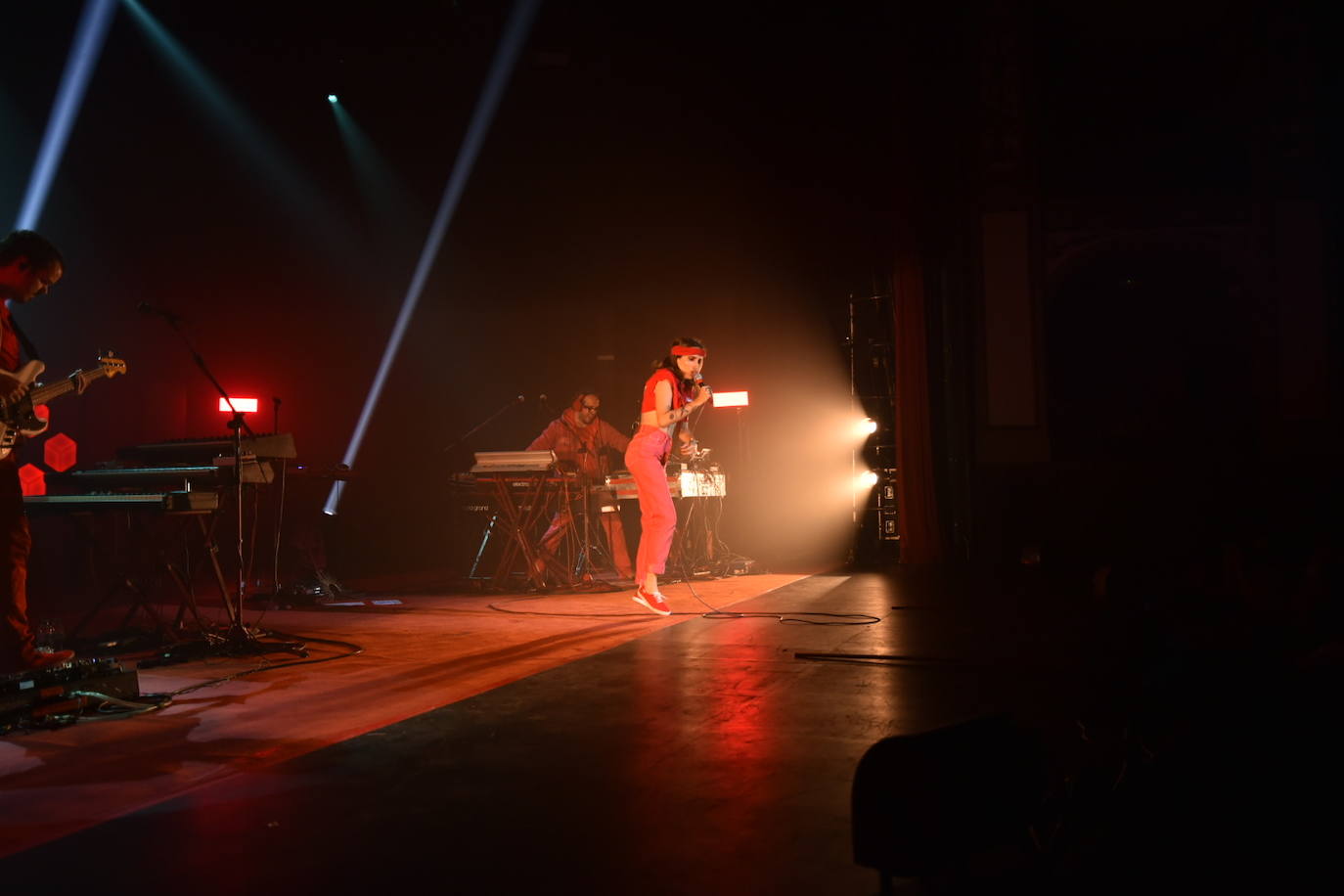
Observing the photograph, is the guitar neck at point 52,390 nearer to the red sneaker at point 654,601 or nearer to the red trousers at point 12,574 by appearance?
the red trousers at point 12,574

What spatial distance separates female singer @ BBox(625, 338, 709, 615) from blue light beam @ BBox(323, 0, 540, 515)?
4.12m

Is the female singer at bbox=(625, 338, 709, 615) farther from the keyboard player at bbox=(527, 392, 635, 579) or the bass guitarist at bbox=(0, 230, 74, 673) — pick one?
the bass guitarist at bbox=(0, 230, 74, 673)

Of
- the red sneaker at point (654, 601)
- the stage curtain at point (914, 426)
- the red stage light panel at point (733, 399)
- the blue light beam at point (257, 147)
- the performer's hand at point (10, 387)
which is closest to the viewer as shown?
the performer's hand at point (10, 387)

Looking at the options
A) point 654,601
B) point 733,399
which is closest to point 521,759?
point 654,601

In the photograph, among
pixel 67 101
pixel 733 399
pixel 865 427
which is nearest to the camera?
pixel 67 101

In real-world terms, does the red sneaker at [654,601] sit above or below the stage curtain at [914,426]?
below

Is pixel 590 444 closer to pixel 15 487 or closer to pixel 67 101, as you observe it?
Result: pixel 67 101

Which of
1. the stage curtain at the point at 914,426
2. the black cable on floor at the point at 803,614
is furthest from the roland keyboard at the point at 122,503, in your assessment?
the stage curtain at the point at 914,426

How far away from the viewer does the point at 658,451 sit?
615 centimetres

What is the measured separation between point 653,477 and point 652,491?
0.09 m

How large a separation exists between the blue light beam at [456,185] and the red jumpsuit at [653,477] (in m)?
4.26

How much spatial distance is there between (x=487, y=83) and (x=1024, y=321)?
5.59 meters

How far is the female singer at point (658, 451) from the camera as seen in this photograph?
239 inches

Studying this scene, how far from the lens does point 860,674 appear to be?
390cm
